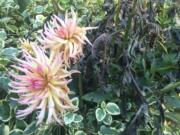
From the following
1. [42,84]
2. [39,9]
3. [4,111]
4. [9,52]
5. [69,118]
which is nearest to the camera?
[42,84]

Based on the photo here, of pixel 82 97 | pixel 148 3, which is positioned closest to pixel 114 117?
pixel 82 97

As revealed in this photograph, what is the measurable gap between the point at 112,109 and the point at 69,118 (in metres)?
0.14

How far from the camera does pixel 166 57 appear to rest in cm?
170

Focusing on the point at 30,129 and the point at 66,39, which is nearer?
the point at 66,39

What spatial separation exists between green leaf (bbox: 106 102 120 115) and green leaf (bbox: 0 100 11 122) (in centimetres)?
31

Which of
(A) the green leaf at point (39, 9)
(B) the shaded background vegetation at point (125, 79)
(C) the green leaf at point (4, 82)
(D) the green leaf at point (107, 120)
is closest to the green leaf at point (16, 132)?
(B) the shaded background vegetation at point (125, 79)

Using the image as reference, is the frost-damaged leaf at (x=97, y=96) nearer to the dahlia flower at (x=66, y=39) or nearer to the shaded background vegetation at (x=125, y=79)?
the shaded background vegetation at (x=125, y=79)

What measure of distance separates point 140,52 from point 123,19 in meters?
0.13

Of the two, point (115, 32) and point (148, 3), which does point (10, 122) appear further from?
point (148, 3)

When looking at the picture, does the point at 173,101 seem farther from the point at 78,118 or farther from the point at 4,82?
the point at 4,82

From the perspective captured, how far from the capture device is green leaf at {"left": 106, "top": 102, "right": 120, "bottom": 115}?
60.1 inches

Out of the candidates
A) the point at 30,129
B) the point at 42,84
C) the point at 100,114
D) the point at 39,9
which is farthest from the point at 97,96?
the point at 39,9

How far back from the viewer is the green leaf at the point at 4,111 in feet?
5.23

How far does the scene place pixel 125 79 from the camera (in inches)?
58.7
